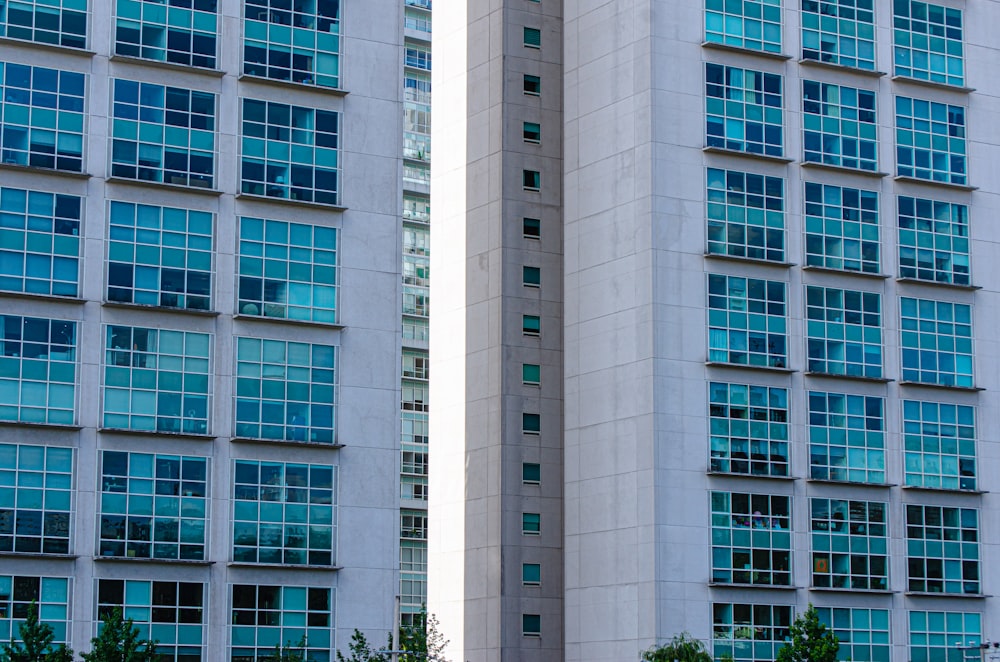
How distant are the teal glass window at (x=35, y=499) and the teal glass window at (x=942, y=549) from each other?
34.4 meters

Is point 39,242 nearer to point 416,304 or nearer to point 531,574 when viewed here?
point 531,574

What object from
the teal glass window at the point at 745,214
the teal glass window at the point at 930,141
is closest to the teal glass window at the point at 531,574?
the teal glass window at the point at 745,214

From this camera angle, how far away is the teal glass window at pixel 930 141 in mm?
81312

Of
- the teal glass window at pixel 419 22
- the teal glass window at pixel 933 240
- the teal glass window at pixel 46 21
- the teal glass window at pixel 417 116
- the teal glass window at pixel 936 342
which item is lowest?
the teal glass window at pixel 936 342

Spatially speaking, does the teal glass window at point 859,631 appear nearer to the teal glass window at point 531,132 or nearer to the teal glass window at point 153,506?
the teal glass window at point 531,132

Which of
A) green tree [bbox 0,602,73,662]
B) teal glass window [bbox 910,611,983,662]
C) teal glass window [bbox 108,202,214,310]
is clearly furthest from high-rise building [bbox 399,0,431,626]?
green tree [bbox 0,602,73,662]

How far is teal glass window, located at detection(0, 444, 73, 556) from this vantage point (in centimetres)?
6331

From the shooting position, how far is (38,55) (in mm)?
66938

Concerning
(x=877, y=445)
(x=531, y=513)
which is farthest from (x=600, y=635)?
(x=877, y=445)

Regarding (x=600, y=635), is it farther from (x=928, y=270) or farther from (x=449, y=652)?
(x=928, y=270)

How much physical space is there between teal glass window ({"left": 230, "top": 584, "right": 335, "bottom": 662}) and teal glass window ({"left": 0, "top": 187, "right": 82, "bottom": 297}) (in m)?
12.4

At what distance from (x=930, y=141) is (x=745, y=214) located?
33.9 feet

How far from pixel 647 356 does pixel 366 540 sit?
1410 centimetres

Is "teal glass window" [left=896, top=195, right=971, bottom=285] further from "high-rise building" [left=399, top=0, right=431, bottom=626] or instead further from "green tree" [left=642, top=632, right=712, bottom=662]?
"high-rise building" [left=399, top=0, right=431, bottom=626]
